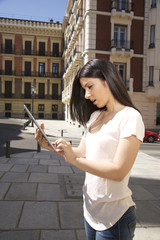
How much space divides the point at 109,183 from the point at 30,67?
3853 centimetres

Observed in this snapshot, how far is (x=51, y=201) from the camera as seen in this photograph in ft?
13.1

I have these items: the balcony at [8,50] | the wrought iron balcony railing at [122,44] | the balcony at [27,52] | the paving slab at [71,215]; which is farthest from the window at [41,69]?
the paving slab at [71,215]

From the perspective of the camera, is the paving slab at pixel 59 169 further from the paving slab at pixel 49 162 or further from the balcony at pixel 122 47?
the balcony at pixel 122 47

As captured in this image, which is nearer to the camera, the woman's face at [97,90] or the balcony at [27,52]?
the woman's face at [97,90]

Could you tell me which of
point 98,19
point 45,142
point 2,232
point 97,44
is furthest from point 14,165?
point 98,19

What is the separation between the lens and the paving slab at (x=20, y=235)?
111 inches

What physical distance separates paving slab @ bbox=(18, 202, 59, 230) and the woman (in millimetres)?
1921

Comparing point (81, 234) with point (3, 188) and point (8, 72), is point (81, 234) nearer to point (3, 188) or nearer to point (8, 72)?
point (3, 188)

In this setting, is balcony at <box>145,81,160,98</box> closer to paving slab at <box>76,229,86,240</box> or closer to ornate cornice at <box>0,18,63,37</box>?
paving slab at <box>76,229,86,240</box>

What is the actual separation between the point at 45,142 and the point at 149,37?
20011 millimetres

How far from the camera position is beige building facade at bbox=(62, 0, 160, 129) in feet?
59.2

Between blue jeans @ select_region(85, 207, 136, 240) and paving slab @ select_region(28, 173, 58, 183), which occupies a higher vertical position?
blue jeans @ select_region(85, 207, 136, 240)

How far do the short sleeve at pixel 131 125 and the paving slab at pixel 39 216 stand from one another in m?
2.47

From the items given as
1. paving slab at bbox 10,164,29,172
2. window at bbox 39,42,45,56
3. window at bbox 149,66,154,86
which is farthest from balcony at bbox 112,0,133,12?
window at bbox 39,42,45,56
